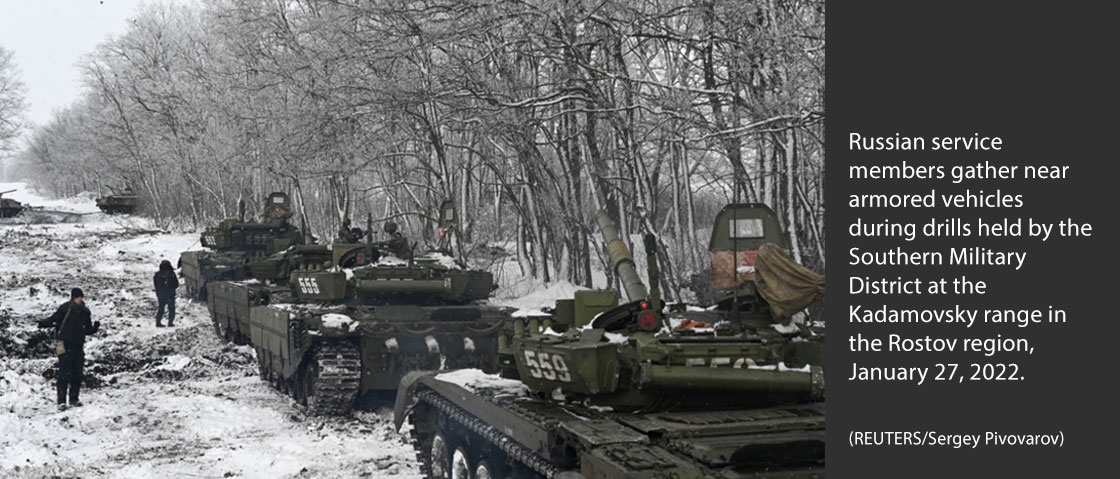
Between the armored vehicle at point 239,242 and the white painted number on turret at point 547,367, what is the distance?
677 inches

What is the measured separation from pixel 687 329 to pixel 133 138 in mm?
49784

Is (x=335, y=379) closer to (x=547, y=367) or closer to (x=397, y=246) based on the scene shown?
(x=397, y=246)

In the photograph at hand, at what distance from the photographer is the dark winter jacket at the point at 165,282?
21.6m

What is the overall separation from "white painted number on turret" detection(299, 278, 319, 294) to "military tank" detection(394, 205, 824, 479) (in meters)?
5.95

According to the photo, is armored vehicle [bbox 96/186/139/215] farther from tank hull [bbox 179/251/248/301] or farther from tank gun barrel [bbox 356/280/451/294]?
tank gun barrel [bbox 356/280/451/294]

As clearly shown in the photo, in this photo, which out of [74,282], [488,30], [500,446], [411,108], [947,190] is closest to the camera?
[947,190]

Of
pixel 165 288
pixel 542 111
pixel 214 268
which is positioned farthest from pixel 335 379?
pixel 214 268

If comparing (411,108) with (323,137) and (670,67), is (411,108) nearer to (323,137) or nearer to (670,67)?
(323,137)

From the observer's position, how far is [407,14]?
→ 60.8ft

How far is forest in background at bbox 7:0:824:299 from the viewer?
15.4m

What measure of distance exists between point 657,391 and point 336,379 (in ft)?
21.1

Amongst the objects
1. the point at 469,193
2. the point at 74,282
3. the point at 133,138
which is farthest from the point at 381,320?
the point at 133,138

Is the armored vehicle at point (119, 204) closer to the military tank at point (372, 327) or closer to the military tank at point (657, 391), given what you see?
the military tank at point (372, 327)

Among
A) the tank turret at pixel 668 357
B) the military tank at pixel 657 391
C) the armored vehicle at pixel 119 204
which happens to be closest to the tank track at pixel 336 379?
the military tank at pixel 657 391
